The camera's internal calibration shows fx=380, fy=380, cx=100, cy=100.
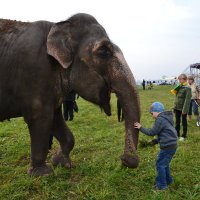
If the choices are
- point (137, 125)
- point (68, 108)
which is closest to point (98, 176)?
point (137, 125)

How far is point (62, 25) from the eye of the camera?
5.83 m

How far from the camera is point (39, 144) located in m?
5.89

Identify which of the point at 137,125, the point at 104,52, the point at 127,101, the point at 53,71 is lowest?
the point at 137,125

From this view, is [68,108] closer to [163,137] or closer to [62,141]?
[62,141]

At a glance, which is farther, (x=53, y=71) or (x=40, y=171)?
(x=40, y=171)

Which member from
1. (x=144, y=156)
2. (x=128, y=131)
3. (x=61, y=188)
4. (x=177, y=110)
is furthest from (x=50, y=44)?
(x=177, y=110)

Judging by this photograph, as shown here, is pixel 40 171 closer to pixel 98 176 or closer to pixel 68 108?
pixel 98 176

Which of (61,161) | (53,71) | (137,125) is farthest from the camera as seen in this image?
(61,161)

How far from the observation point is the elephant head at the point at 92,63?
5.35 metres

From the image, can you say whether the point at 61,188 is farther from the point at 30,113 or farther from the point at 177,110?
the point at 177,110

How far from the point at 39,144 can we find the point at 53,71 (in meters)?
1.15

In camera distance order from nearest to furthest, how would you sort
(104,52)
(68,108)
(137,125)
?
(137,125)
(104,52)
(68,108)

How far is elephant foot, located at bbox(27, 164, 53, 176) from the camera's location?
19.4ft

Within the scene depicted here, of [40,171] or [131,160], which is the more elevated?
[131,160]
